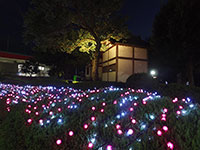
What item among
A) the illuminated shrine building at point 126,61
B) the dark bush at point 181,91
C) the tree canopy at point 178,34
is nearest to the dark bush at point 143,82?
the dark bush at point 181,91

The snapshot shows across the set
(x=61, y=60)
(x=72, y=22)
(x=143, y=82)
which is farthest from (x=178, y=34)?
(x=61, y=60)

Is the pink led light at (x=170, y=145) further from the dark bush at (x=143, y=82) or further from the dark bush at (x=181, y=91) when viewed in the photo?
the dark bush at (x=143, y=82)

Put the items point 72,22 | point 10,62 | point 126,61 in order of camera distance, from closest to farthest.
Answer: point 72,22 → point 126,61 → point 10,62

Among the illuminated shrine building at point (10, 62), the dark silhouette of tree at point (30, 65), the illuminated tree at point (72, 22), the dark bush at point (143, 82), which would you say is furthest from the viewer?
the illuminated shrine building at point (10, 62)

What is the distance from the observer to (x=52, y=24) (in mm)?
9859

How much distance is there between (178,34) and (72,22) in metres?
8.44

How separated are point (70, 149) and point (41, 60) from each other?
15.5 m

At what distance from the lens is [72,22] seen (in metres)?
10.3

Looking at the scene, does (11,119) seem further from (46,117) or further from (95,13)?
(95,13)

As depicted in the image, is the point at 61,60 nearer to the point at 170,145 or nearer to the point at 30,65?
the point at 30,65

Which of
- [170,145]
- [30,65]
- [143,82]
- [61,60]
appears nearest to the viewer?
[170,145]

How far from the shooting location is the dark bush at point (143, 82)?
640 cm

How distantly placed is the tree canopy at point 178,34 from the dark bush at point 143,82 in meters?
5.41

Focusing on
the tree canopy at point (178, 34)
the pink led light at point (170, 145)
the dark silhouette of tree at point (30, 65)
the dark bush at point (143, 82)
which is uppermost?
the tree canopy at point (178, 34)
